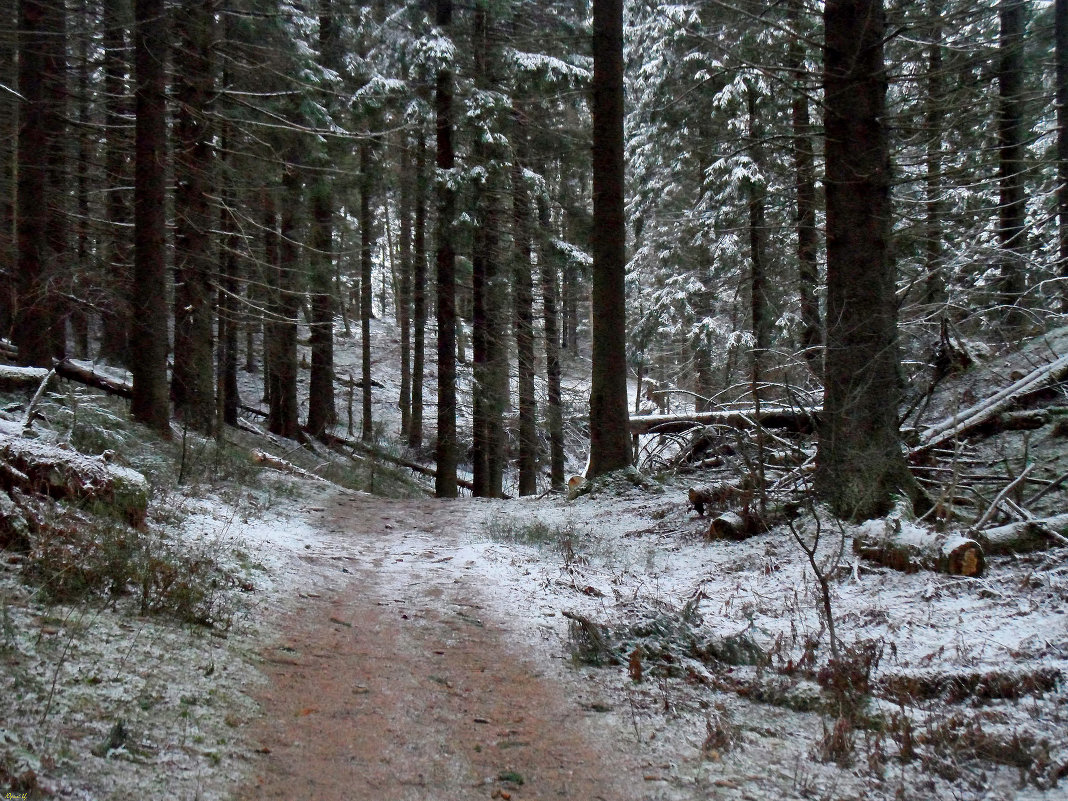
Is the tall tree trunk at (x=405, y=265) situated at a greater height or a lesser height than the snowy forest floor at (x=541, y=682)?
greater

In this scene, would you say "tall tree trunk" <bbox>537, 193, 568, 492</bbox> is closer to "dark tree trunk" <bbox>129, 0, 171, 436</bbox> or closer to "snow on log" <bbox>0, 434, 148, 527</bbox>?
"dark tree trunk" <bbox>129, 0, 171, 436</bbox>

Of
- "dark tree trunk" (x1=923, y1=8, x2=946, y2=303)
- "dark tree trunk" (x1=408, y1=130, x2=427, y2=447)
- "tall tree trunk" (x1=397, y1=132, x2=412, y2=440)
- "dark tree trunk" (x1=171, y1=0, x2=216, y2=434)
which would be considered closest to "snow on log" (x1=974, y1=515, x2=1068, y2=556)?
"dark tree trunk" (x1=923, y1=8, x2=946, y2=303)

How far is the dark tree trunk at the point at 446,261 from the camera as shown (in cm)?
1572

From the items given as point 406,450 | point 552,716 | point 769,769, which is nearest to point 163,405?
point 552,716

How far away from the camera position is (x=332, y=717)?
383 cm

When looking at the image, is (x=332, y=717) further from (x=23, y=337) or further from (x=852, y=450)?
(x=23, y=337)

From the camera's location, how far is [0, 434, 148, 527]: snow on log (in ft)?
17.1

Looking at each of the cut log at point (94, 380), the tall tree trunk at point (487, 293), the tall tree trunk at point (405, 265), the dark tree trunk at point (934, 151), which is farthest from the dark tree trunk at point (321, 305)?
the dark tree trunk at point (934, 151)

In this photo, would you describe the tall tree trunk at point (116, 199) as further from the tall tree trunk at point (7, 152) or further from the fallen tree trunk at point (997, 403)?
the fallen tree trunk at point (997, 403)

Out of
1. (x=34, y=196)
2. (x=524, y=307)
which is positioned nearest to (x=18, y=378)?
(x=34, y=196)

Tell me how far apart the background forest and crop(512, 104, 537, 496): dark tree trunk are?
3.2 inches

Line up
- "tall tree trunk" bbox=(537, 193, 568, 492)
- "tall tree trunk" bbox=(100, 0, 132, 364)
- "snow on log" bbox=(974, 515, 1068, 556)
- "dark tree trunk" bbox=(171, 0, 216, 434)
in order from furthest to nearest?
"tall tree trunk" bbox=(537, 193, 568, 492)
"dark tree trunk" bbox=(171, 0, 216, 434)
"tall tree trunk" bbox=(100, 0, 132, 364)
"snow on log" bbox=(974, 515, 1068, 556)

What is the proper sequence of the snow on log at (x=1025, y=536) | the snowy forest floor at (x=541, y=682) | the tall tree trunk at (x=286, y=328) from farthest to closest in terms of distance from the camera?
the tall tree trunk at (x=286, y=328), the snow on log at (x=1025, y=536), the snowy forest floor at (x=541, y=682)

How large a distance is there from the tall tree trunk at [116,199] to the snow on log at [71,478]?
6.84 metres
